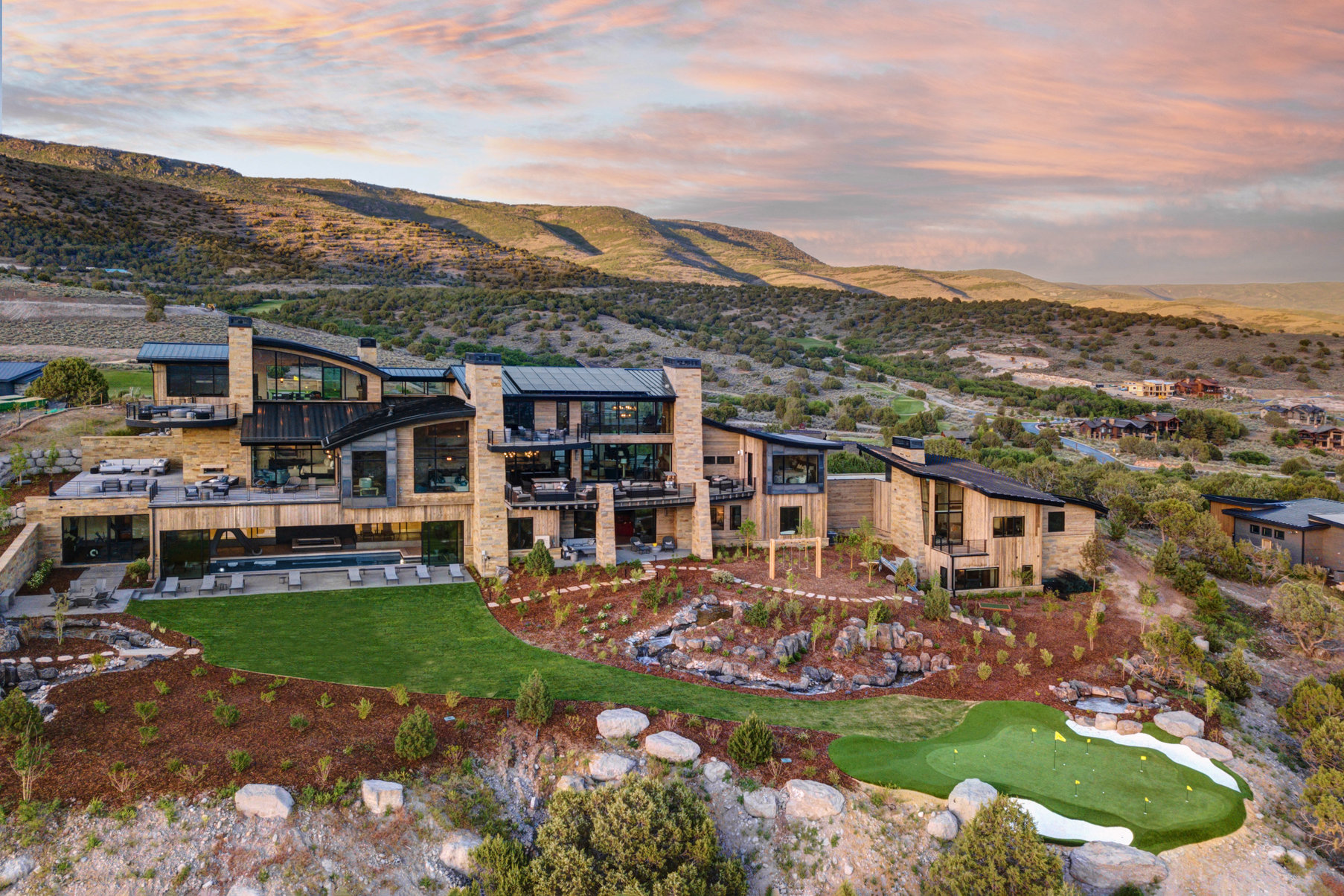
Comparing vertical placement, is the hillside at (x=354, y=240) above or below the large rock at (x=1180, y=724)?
above

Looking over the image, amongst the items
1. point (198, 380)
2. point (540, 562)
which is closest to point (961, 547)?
point (540, 562)

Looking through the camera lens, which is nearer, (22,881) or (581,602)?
(22,881)

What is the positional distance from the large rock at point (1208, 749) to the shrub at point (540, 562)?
49.9 feet

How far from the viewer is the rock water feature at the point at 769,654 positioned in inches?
664

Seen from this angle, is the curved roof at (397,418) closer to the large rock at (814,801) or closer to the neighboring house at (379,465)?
the neighboring house at (379,465)

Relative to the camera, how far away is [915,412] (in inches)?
2261

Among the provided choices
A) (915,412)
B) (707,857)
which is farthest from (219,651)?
(915,412)

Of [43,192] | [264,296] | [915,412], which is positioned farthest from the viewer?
[43,192]

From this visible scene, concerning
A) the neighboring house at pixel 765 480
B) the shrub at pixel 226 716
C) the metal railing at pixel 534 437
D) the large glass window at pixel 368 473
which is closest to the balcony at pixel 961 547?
the neighboring house at pixel 765 480

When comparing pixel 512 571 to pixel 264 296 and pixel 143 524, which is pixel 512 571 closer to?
pixel 143 524

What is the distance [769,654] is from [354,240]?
9816 cm

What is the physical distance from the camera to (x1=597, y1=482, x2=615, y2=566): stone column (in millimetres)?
23547

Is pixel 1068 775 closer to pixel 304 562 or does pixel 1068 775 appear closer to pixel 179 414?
pixel 304 562

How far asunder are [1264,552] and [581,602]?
79.1 ft
